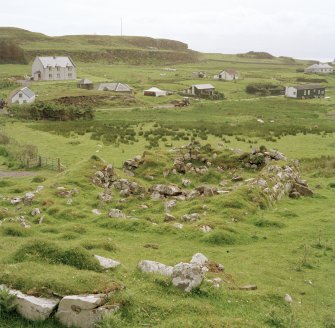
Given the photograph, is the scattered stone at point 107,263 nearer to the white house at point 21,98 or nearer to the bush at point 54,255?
→ the bush at point 54,255

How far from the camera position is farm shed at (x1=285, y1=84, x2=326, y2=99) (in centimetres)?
10956

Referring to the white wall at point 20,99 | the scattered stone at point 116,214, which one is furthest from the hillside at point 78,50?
the scattered stone at point 116,214

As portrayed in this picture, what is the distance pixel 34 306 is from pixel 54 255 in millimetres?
2885

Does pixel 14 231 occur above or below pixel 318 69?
below

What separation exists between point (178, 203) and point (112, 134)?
29802 mm

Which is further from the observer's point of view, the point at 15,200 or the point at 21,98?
the point at 21,98

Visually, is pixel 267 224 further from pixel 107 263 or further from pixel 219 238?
pixel 107 263

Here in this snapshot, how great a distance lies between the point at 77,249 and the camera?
14.8 m

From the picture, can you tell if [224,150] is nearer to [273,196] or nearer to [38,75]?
[273,196]

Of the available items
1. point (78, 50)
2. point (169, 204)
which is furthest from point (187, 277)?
point (78, 50)

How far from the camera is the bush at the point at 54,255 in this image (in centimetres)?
1438

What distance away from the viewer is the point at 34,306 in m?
11.8

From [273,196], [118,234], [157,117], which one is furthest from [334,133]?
[118,234]

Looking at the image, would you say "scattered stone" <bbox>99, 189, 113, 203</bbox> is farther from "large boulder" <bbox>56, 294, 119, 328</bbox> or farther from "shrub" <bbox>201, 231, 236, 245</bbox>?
"large boulder" <bbox>56, 294, 119, 328</bbox>
